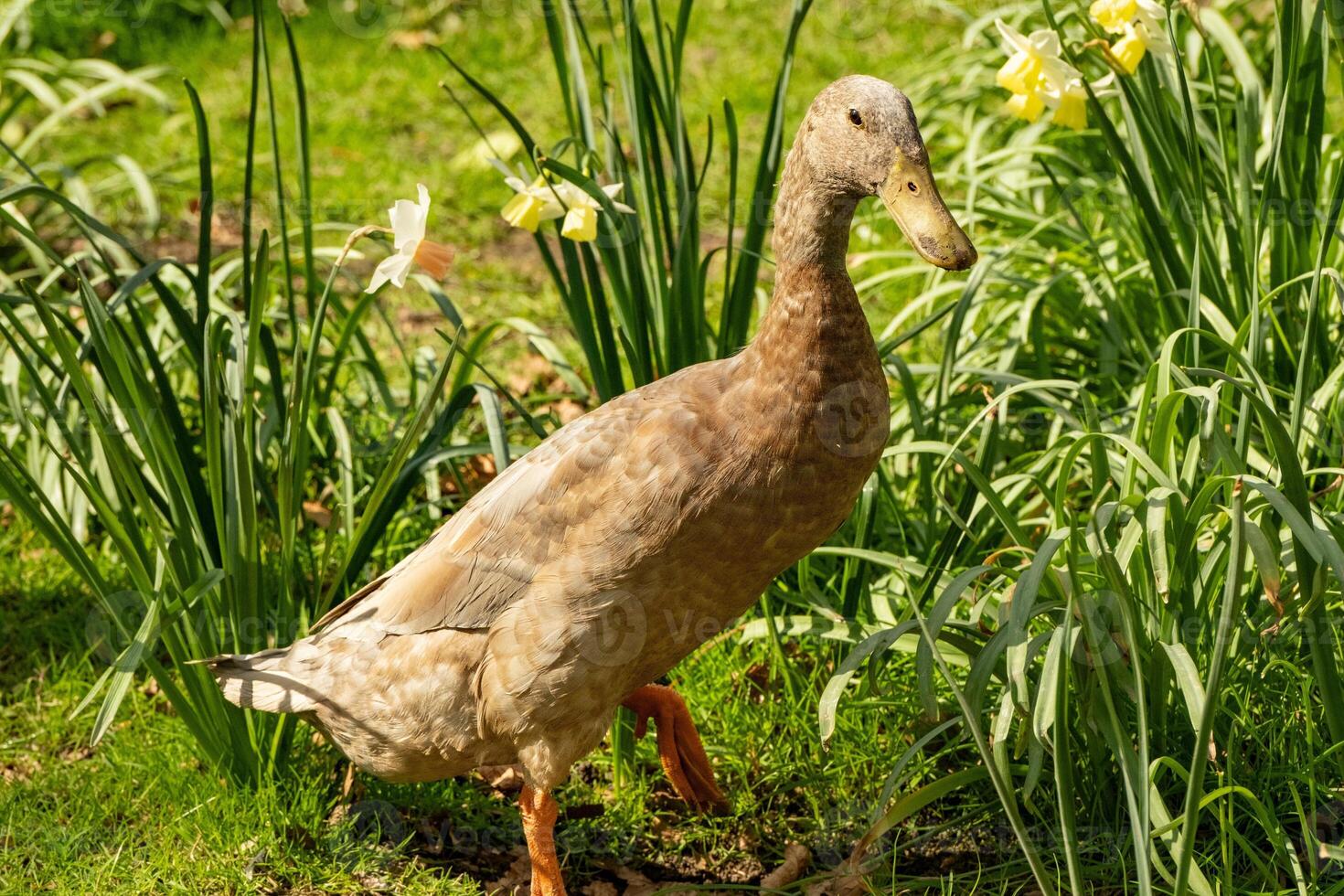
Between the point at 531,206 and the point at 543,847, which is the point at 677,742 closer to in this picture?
the point at 543,847

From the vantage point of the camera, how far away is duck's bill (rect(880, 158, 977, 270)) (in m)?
1.92

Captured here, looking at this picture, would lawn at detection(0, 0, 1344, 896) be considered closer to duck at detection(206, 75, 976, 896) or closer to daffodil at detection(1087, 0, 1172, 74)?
daffodil at detection(1087, 0, 1172, 74)

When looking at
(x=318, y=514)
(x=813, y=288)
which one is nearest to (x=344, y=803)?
(x=318, y=514)

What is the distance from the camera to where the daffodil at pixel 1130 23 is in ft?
8.32

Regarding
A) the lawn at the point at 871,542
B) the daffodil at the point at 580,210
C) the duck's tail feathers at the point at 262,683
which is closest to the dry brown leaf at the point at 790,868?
the lawn at the point at 871,542

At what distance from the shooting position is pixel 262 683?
260 centimetres

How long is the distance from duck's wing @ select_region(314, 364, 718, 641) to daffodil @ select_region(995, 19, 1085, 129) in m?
0.81

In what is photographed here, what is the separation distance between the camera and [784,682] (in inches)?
117

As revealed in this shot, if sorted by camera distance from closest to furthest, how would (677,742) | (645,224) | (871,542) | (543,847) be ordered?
(543,847), (677,742), (645,224), (871,542)

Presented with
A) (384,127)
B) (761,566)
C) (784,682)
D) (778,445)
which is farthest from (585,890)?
(384,127)

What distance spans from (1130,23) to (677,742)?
1598 millimetres

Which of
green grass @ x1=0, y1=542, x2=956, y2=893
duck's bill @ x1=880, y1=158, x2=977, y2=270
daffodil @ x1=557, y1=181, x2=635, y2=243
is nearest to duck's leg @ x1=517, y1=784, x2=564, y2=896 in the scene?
green grass @ x1=0, y1=542, x2=956, y2=893

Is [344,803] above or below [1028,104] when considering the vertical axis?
below

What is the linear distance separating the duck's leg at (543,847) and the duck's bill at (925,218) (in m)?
1.17
